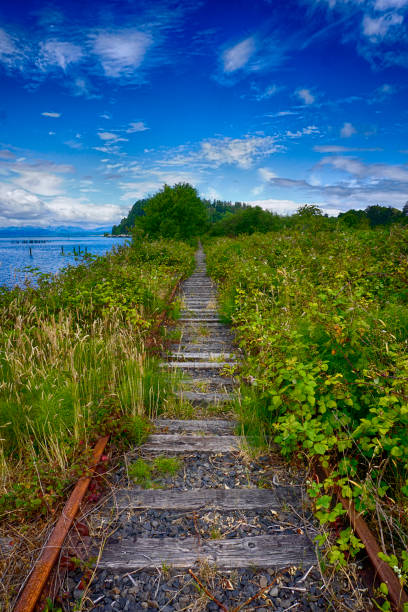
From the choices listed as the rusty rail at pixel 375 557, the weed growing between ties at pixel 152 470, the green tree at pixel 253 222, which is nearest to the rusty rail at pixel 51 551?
the weed growing between ties at pixel 152 470

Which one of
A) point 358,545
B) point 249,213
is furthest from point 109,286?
point 249,213

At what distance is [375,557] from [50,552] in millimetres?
1872

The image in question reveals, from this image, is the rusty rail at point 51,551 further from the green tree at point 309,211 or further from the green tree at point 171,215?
the green tree at point 171,215

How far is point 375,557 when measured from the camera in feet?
6.21

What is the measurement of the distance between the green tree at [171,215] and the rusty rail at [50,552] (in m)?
31.6

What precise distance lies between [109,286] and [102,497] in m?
4.96

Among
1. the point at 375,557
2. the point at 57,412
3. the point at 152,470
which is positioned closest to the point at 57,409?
the point at 57,412

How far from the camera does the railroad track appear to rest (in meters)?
1.85

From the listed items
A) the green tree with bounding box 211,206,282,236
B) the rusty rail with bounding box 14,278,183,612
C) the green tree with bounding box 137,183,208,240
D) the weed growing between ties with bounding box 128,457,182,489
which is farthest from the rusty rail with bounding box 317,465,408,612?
the green tree with bounding box 211,206,282,236

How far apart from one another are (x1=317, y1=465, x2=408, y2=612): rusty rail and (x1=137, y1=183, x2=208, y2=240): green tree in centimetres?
3192

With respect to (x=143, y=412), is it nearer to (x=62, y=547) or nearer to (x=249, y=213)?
(x=62, y=547)

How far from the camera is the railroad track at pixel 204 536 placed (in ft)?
6.08

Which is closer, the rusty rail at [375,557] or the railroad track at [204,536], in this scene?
the rusty rail at [375,557]

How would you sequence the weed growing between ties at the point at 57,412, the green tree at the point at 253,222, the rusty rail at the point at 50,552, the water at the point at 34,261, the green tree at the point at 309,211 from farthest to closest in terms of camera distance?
the green tree at the point at 253,222 → the green tree at the point at 309,211 → the water at the point at 34,261 → the weed growing between ties at the point at 57,412 → the rusty rail at the point at 50,552
